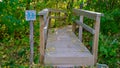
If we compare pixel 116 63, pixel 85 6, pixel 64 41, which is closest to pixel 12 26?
pixel 64 41

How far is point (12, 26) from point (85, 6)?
9.86ft

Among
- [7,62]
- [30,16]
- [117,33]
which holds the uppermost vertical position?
[30,16]

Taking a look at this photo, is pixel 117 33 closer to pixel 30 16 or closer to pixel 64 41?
pixel 64 41

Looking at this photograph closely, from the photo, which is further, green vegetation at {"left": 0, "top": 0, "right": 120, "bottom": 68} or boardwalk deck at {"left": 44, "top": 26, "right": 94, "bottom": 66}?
green vegetation at {"left": 0, "top": 0, "right": 120, "bottom": 68}

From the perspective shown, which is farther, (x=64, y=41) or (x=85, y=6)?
(x=85, y=6)

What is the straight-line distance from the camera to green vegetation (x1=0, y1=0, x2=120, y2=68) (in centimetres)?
596

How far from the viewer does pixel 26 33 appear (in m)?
9.23

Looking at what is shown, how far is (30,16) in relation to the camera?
5129mm

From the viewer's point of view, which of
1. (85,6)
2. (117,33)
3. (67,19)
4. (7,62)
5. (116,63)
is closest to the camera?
(116,63)

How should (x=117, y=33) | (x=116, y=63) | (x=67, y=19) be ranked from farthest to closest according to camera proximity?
(x=67, y=19)
(x=117, y=33)
(x=116, y=63)

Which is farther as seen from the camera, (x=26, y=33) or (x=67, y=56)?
(x=26, y=33)

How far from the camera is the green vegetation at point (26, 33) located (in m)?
5.96

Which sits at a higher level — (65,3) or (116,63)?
(65,3)

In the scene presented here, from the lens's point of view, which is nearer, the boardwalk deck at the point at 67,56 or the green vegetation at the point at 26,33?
the boardwalk deck at the point at 67,56
